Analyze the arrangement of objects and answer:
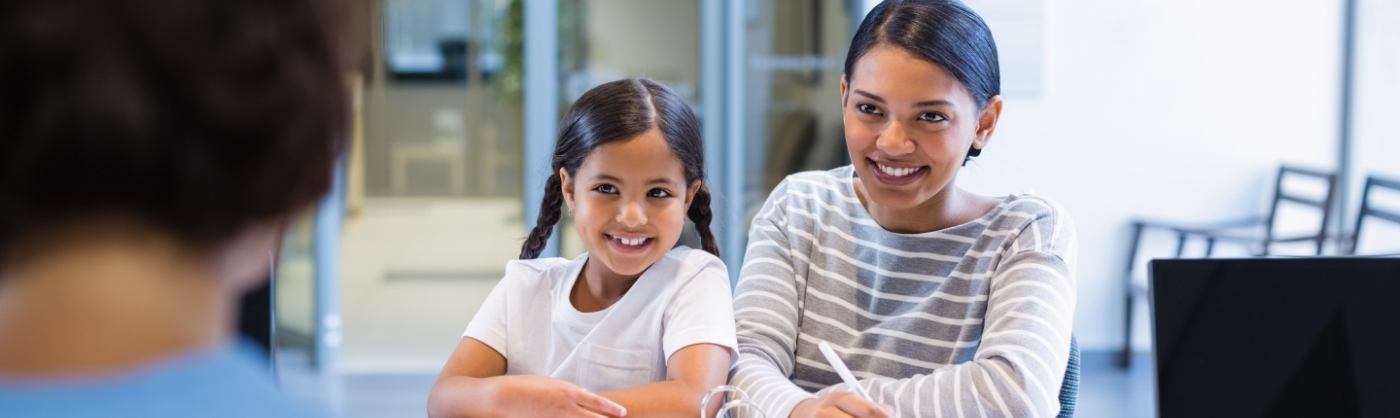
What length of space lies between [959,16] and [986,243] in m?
0.26

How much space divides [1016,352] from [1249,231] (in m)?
3.72

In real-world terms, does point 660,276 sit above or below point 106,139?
below

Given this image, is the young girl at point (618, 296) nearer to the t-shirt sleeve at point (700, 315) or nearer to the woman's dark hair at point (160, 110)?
the t-shirt sleeve at point (700, 315)

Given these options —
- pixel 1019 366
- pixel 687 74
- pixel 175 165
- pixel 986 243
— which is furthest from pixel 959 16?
pixel 687 74

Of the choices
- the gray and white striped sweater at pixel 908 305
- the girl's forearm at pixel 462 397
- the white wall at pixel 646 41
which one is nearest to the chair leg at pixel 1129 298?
the white wall at pixel 646 41

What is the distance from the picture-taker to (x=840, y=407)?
1324 millimetres

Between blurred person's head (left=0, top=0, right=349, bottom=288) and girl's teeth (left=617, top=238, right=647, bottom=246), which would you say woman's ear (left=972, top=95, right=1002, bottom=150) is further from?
blurred person's head (left=0, top=0, right=349, bottom=288)

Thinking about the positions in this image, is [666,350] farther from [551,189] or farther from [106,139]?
[106,139]

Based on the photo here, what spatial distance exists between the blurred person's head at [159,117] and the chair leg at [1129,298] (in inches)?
176

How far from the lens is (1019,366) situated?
1369 millimetres

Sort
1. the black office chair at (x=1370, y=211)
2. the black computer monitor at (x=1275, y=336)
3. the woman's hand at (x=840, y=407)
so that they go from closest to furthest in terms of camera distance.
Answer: the black computer monitor at (x=1275, y=336)
the woman's hand at (x=840, y=407)
the black office chair at (x=1370, y=211)

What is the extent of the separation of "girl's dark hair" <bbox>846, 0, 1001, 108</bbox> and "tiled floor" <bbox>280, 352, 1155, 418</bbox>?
2.86 m

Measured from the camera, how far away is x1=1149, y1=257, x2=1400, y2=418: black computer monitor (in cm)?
118

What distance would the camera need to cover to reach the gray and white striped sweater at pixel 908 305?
4.55 ft
